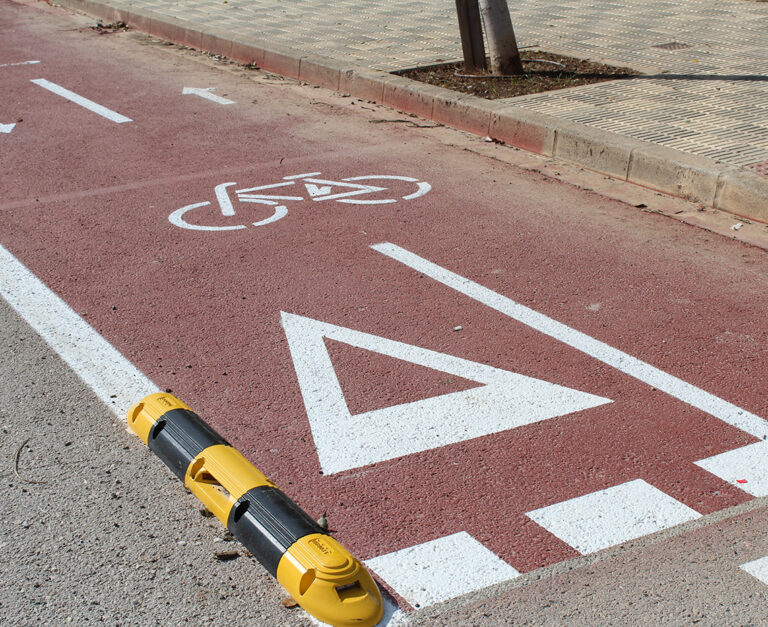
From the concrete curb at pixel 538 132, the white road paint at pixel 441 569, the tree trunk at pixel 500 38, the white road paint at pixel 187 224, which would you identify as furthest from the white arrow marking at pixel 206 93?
the white road paint at pixel 441 569

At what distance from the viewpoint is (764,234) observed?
5852 millimetres

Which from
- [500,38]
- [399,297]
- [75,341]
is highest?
[500,38]

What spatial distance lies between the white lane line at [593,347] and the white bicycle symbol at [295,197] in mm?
952

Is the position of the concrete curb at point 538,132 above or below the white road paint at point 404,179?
above

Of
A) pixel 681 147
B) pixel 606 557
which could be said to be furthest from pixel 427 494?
pixel 681 147

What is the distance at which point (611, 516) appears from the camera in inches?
124

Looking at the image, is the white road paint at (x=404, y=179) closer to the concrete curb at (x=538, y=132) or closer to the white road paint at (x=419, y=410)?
the concrete curb at (x=538, y=132)

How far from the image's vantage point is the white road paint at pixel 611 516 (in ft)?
10.0

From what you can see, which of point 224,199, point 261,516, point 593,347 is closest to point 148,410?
point 261,516

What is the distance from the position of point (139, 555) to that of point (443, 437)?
1243mm

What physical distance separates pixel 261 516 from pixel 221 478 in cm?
27

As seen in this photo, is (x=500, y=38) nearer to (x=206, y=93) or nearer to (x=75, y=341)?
(x=206, y=93)

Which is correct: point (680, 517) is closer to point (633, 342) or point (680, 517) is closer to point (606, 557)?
point (606, 557)

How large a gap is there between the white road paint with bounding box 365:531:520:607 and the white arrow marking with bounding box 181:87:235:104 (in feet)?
24.7
